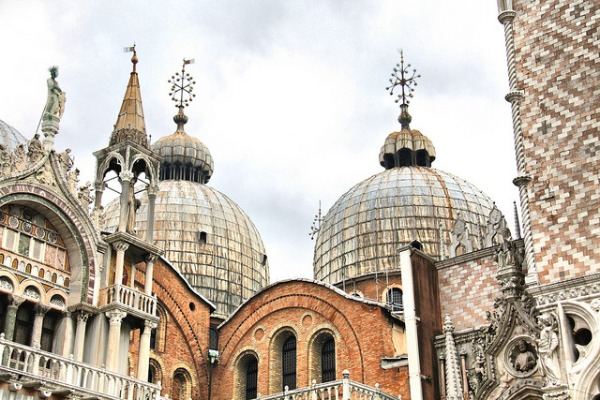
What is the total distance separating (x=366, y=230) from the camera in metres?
36.1

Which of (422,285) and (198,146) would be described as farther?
(198,146)

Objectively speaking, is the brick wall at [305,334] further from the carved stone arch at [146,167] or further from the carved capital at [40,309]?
the carved capital at [40,309]

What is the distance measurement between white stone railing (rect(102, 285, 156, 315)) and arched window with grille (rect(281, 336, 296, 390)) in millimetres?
6741

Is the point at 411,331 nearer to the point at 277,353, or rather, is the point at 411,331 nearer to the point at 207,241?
the point at 277,353

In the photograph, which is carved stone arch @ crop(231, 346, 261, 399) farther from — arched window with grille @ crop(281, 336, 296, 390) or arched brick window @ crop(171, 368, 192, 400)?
arched brick window @ crop(171, 368, 192, 400)

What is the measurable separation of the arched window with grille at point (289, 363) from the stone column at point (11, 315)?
9796mm

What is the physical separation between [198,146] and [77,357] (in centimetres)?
2436

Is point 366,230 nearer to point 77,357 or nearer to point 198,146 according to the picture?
point 198,146

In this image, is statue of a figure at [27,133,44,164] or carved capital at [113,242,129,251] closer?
statue of a figure at [27,133,44,164]

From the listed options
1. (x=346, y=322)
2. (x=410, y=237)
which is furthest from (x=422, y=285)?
(x=410, y=237)

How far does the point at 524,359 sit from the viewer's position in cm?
1919

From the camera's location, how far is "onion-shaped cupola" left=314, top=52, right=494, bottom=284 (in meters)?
35.4

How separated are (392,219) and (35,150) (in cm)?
1906

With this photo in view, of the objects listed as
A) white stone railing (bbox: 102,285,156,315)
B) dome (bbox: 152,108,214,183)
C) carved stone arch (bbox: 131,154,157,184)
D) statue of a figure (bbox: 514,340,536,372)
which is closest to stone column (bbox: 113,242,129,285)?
white stone railing (bbox: 102,285,156,315)
